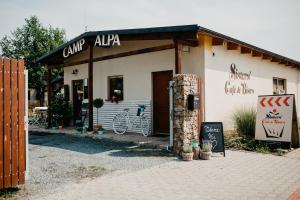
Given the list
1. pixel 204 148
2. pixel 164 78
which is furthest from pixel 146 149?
pixel 164 78

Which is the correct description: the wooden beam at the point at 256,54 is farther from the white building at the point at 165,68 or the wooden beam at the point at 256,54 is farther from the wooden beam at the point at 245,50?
the wooden beam at the point at 245,50

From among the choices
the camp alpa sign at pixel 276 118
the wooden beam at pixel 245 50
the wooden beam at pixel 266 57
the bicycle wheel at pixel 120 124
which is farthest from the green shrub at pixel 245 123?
the bicycle wheel at pixel 120 124

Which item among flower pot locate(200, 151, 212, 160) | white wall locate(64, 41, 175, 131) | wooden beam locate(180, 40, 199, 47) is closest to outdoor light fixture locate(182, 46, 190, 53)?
wooden beam locate(180, 40, 199, 47)

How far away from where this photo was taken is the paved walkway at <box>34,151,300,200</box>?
14.8ft

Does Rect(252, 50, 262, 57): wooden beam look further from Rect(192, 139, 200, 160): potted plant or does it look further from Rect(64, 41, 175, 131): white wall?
Rect(192, 139, 200, 160): potted plant

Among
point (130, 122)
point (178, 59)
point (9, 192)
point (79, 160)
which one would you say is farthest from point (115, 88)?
point (9, 192)

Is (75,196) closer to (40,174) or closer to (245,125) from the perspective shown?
(40,174)

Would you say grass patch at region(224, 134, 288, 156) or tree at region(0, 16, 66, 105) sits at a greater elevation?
tree at region(0, 16, 66, 105)

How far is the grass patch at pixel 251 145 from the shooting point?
26.6 feet

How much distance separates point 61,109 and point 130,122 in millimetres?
3955

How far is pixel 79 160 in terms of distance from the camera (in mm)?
7004

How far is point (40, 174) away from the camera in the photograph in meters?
5.79

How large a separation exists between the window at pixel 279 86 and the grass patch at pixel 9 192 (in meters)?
12.6

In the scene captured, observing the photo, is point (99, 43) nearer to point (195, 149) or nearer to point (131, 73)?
point (131, 73)
